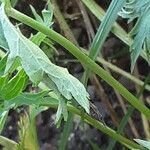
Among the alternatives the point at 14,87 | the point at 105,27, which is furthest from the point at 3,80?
the point at 105,27

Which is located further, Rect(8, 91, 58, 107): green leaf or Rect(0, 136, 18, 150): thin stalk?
Rect(0, 136, 18, 150): thin stalk

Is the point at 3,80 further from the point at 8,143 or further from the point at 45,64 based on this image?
the point at 8,143

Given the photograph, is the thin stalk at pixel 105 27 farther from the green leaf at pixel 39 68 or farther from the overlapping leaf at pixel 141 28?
the green leaf at pixel 39 68

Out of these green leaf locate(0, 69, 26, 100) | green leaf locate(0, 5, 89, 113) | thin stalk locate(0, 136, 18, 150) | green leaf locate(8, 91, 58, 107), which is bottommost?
thin stalk locate(0, 136, 18, 150)

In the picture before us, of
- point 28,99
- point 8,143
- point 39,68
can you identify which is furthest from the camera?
point 8,143

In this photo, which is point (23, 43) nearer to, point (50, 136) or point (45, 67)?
point (45, 67)

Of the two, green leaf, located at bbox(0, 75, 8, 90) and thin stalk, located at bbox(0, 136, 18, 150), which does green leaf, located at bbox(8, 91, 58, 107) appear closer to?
green leaf, located at bbox(0, 75, 8, 90)

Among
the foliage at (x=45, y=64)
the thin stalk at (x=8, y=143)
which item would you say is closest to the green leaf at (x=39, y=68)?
the foliage at (x=45, y=64)

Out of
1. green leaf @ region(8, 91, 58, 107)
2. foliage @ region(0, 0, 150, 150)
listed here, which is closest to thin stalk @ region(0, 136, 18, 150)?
foliage @ region(0, 0, 150, 150)
